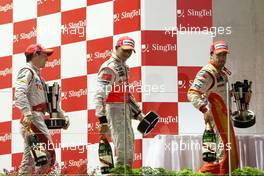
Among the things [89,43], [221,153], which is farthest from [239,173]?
[89,43]

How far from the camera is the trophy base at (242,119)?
26.0ft

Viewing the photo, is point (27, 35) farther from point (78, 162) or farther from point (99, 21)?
point (78, 162)

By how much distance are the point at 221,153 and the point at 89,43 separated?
2.91 m

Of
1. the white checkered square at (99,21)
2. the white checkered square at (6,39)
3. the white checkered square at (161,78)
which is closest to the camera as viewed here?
the white checkered square at (161,78)

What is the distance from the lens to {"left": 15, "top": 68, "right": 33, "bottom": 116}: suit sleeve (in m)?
7.39

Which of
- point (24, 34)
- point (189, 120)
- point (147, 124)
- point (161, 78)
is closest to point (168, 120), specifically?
point (147, 124)

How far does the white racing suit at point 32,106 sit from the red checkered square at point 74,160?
0.31ft

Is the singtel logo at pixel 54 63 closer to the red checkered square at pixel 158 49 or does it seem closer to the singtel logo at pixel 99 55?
the singtel logo at pixel 99 55

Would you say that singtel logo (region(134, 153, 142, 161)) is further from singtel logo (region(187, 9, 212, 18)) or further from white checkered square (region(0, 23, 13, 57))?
white checkered square (region(0, 23, 13, 57))

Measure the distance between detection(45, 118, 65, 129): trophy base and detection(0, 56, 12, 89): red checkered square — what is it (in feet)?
9.28

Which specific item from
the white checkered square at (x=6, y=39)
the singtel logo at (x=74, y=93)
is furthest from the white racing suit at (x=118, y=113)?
the white checkered square at (x=6, y=39)

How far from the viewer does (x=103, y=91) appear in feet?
24.4

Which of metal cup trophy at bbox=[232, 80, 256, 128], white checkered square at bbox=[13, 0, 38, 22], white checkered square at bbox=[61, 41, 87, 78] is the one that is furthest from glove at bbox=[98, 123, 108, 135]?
white checkered square at bbox=[13, 0, 38, 22]

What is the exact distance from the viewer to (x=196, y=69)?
966 cm
